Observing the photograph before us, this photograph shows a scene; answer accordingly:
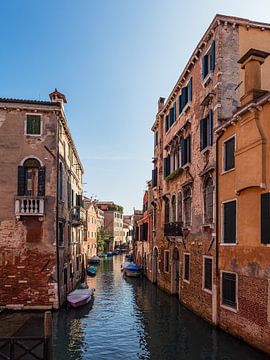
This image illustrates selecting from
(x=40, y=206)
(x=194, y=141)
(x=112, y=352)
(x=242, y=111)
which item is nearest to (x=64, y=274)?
(x=40, y=206)

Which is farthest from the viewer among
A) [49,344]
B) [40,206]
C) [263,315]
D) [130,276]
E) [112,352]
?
[130,276]

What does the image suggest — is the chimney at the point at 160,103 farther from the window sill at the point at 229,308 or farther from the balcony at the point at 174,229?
the window sill at the point at 229,308

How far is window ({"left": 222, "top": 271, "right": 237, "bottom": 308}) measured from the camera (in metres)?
12.9

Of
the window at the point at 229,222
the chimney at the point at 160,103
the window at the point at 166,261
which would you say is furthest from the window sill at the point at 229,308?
the chimney at the point at 160,103

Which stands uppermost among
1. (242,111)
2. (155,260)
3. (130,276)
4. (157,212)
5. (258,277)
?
(242,111)

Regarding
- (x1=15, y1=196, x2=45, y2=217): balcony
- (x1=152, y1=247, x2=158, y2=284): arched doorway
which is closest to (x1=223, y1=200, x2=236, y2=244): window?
(x1=15, y1=196, x2=45, y2=217): balcony

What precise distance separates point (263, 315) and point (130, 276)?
855 inches

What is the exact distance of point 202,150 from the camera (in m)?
16.2

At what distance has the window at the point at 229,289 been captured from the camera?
42.3 ft

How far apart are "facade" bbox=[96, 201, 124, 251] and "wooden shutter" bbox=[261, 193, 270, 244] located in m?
61.7

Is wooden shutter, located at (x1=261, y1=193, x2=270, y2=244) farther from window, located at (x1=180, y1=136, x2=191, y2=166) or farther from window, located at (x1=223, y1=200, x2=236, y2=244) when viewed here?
window, located at (x1=180, y1=136, x2=191, y2=166)

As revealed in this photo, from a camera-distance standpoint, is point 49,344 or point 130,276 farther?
point 130,276

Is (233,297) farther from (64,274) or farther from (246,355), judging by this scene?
(64,274)

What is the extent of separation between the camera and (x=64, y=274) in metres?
19.5
